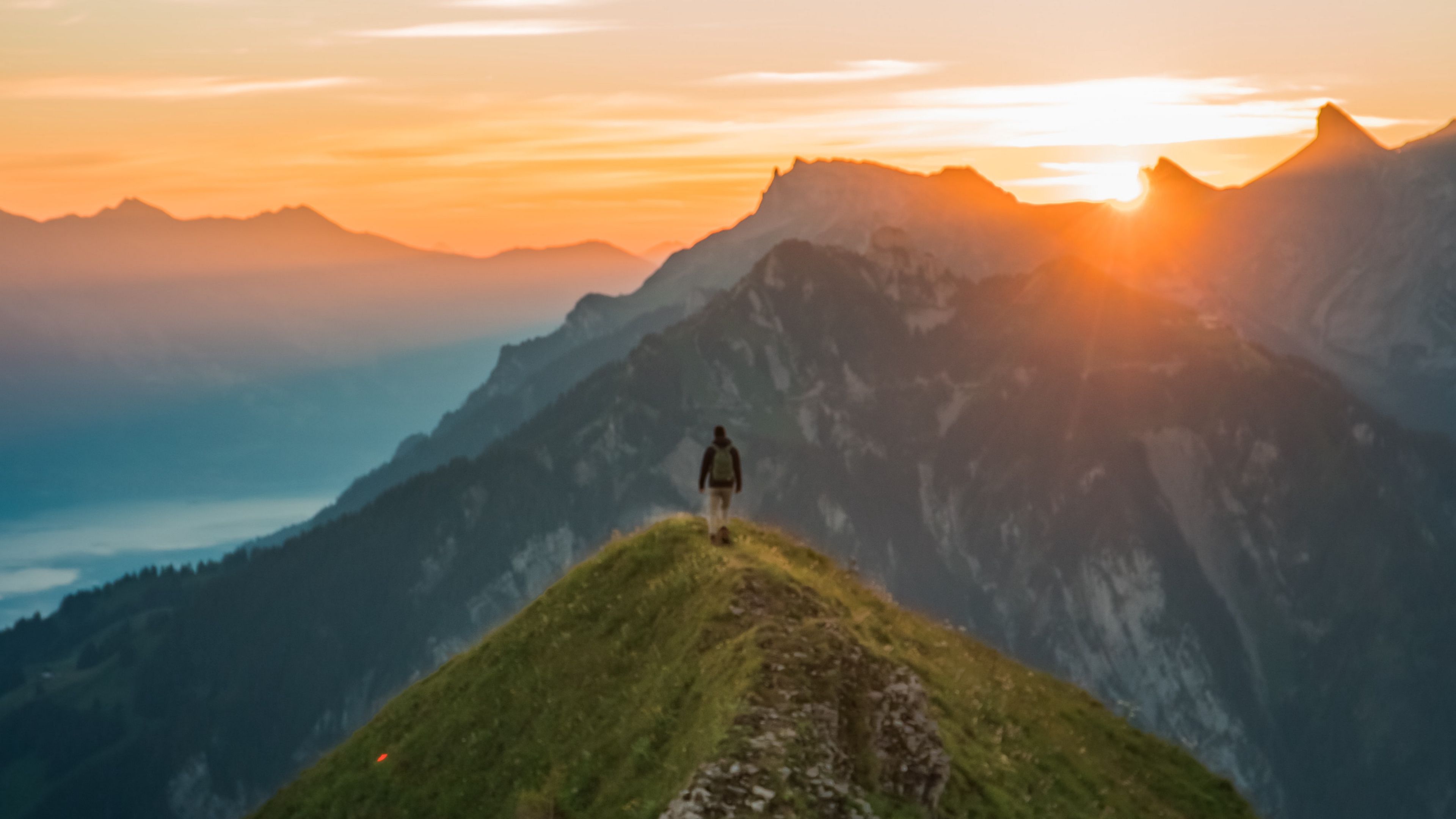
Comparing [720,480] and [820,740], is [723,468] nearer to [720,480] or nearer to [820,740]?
[720,480]

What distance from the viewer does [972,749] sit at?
3578 centimetres

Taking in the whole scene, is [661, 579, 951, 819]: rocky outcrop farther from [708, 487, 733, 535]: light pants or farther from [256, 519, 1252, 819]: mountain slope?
[708, 487, 733, 535]: light pants

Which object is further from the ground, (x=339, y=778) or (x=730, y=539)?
(x=730, y=539)

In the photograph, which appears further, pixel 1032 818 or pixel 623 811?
pixel 1032 818

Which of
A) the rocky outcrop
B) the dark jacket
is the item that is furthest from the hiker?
the rocky outcrop

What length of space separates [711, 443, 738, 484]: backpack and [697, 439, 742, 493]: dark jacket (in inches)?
1.1

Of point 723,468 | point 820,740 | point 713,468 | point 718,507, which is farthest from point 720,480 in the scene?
point 820,740

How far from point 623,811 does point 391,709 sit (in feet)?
64.8

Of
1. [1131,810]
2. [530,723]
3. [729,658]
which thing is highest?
[729,658]

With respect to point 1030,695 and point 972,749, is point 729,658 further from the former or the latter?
point 1030,695

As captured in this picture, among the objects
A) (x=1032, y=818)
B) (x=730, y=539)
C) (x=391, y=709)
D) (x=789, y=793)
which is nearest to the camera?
(x=789, y=793)

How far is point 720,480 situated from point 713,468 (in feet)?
1.83

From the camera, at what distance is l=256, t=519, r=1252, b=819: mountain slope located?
31.5 meters

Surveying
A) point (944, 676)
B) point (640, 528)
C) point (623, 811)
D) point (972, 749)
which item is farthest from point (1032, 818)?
point (640, 528)
